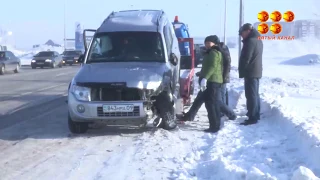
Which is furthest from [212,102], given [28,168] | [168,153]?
[28,168]

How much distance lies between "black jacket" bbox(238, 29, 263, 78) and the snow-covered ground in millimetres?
948

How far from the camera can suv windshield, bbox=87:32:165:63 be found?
37.0ft

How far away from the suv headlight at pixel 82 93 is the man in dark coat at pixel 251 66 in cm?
294

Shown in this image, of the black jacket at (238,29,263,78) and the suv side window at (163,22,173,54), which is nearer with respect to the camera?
the black jacket at (238,29,263,78)

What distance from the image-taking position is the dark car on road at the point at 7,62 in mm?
36469

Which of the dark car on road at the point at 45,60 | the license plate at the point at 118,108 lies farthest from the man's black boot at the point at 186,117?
the dark car on road at the point at 45,60

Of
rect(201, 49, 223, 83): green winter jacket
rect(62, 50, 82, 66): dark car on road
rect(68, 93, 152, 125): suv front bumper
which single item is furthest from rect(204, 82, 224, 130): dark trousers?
rect(62, 50, 82, 66): dark car on road

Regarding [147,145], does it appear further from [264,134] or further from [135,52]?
[135,52]

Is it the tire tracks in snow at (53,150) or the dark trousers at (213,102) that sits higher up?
the dark trousers at (213,102)

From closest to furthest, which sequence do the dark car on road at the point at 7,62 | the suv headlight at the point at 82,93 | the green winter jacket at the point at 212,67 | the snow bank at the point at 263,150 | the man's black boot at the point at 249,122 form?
the snow bank at the point at 263,150, the suv headlight at the point at 82,93, the green winter jacket at the point at 212,67, the man's black boot at the point at 249,122, the dark car on road at the point at 7,62

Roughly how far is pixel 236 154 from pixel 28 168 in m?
2.86

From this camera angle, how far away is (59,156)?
8562 mm

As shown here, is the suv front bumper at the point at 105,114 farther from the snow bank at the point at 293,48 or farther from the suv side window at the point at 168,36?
the snow bank at the point at 293,48

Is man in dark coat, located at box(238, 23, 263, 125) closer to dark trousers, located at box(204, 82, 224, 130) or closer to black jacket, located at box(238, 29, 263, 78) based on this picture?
black jacket, located at box(238, 29, 263, 78)
